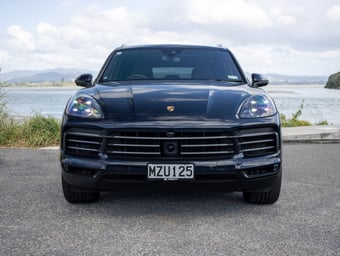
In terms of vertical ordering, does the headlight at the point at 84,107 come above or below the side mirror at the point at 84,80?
below

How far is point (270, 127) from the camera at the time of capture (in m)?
3.99

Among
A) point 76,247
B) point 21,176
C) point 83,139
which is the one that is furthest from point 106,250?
point 21,176

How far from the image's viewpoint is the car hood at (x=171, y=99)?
3922 mm

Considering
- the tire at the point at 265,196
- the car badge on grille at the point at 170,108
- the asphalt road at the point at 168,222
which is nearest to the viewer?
the asphalt road at the point at 168,222

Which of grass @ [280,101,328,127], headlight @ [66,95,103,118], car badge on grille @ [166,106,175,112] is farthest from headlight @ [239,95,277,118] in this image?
grass @ [280,101,328,127]

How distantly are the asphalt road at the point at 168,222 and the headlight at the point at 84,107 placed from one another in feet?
2.41

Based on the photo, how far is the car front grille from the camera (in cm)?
376

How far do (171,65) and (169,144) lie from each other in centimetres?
180

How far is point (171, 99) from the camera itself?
4094mm

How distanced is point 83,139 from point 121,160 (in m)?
0.38

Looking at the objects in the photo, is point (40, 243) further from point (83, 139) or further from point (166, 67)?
point (166, 67)

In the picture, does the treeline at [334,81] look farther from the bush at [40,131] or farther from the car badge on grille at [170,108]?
the car badge on grille at [170,108]

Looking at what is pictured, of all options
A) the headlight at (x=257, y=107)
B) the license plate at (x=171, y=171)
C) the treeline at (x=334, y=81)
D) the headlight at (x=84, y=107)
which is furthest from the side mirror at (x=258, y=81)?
the treeline at (x=334, y=81)

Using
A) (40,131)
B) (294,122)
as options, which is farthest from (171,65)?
(294,122)
